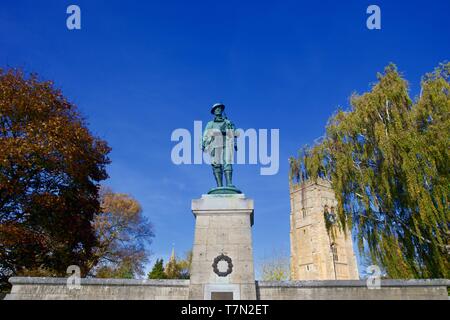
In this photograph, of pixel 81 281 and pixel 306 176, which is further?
pixel 306 176

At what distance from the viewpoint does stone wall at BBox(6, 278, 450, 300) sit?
27.9 feet

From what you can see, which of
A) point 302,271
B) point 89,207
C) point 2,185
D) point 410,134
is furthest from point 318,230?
point 2,185

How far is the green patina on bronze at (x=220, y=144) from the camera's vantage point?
8664 mm

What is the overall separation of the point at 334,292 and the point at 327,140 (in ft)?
32.7

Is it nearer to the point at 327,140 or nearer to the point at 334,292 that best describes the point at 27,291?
the point at 334,292

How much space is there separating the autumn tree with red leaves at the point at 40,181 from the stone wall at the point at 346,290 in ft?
27.0

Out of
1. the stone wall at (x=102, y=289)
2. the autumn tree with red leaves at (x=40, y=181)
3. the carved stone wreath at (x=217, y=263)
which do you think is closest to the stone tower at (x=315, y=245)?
the autumn tree with red leaves at (x=40, y=181)

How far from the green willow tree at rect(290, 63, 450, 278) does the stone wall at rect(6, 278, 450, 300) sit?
4.91 meters

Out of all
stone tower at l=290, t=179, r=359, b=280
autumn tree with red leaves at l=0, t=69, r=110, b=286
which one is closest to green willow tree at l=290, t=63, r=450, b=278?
autumn tree with red leaves at l=0, t=69, r=110, b=286

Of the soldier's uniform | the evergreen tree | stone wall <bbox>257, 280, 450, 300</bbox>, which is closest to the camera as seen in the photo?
stone wall <bbox>257, 280, 450, 300</bbox>

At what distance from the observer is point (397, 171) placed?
1399cm

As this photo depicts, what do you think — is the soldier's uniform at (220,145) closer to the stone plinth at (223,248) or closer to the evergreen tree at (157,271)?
the stone plinth at (223,248)

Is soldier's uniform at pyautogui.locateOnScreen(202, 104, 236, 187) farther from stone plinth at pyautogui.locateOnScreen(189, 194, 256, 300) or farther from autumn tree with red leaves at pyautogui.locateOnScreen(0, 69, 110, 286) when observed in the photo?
autumn tree with red leaves at pyautogui.locateOnScreen(0, 69, 110, 286)

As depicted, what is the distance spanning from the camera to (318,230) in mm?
49594
